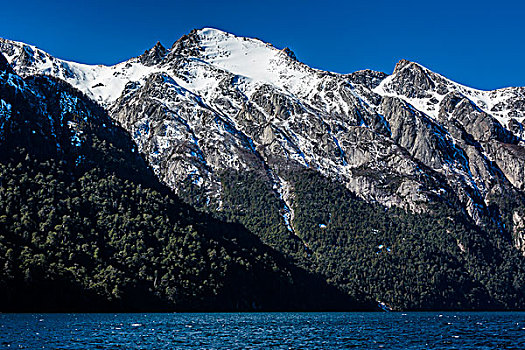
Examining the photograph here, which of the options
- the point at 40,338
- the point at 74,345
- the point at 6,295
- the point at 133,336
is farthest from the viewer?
the point at 6,295

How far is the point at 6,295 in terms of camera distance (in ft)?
648

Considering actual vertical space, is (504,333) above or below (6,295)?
below

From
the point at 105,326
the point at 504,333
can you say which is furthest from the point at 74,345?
the point at 504,333

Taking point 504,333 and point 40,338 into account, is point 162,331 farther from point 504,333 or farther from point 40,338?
point 504,333

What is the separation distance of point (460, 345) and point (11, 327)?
91.4 m

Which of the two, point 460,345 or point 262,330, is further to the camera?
point 262,330

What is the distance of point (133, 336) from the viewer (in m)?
121

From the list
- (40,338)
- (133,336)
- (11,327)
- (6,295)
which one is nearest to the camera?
(40,338)

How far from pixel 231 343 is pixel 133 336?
2155 centimetres

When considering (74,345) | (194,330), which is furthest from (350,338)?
(74,345)

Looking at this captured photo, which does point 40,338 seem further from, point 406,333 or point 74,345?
point 406,333

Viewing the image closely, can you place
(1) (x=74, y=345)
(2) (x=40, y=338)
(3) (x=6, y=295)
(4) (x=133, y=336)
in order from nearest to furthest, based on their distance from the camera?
1. (1) (x=74, y=345)
2. (2) (x=40, y=338)
3. (4) (x=133, y=336)
4. (3) (x=6, y=295)

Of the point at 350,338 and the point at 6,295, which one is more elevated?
the point at 6,295

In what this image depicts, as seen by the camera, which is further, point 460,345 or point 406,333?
point 406,333
